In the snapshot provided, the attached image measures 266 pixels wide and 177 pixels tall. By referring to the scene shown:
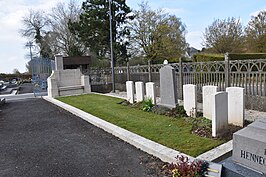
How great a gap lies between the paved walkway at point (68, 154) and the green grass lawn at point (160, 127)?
2.10 feet

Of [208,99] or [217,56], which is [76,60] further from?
[208,99]

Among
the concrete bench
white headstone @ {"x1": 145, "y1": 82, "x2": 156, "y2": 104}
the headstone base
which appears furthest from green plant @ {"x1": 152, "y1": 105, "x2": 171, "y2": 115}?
the concrete bench

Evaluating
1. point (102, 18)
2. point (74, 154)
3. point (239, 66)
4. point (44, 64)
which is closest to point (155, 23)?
point (102, 18)

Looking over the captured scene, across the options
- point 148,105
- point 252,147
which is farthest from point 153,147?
point 148,105

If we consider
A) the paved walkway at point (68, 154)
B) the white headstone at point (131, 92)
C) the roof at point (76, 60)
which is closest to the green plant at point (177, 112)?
the paved walkway at point (68, 154)

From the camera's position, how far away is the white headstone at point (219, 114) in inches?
211

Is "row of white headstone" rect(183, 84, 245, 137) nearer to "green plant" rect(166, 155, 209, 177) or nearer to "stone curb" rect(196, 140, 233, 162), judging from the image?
"stone curb" rect(196, 140, 233, 162)

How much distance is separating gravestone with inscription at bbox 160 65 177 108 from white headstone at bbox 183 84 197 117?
74 cm

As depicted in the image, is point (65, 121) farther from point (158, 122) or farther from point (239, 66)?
point (239, 66)

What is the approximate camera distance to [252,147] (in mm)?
3230

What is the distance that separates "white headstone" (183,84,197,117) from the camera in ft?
23.9

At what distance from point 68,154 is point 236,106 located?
4280 millimetres

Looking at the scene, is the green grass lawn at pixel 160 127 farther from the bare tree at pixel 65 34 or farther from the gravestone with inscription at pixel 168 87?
the bare tree at pixel 65 34

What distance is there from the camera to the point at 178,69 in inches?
471
